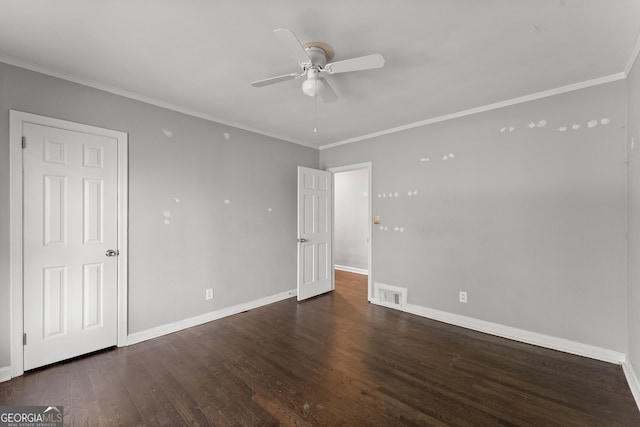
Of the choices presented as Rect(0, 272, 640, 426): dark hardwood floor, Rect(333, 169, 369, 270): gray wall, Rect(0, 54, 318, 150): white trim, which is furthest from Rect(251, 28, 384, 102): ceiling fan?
Rect(333, 169, 369, 270): gray wall

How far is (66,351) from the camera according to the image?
2.41 metres

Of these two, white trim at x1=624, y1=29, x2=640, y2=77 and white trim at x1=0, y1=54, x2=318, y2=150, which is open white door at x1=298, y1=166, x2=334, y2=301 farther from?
white trim at x1=624, y1=29, x2=640, y2=77

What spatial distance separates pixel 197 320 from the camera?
3232mm

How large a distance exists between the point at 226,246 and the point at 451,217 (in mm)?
2849

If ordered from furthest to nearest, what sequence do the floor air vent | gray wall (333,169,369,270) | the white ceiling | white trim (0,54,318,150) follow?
gray wall (333,169,369,270), the floor air vent, white trim (0,54,318,150), the white ceiling

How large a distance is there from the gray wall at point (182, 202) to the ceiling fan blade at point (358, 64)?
2084 millimetres

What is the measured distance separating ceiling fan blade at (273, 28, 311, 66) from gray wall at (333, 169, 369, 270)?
14.6ft

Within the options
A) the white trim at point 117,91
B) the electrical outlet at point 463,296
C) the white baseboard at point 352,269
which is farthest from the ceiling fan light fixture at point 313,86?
the white baseboard at point 352,269

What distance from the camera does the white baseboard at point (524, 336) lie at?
2416 millimetres

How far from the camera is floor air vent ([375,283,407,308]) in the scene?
371cm

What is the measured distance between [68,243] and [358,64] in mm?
2844

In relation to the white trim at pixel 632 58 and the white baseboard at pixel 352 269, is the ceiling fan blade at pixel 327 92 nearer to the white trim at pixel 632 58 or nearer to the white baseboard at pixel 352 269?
the white trim at pixel 632 58

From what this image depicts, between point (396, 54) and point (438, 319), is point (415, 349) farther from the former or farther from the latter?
point (396, 54)

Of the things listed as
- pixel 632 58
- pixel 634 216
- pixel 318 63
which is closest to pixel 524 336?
pixel 634 216
